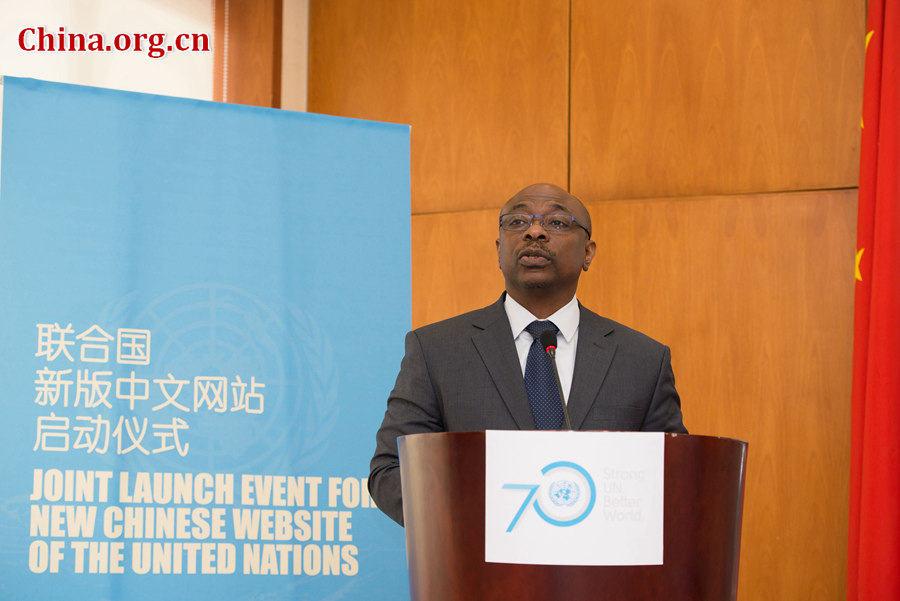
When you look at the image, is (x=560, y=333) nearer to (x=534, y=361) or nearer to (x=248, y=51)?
(x=534, y=361)

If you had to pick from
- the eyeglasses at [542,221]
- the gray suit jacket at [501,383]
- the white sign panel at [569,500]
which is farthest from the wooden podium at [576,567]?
the eyeglasses at [542,221]

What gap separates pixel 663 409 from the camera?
2.08 m

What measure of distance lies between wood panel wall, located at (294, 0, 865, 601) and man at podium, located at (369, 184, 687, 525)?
1694 millimetres

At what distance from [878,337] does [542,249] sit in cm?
173

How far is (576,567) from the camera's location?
1.31 meters

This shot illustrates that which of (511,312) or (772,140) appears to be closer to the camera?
(511,312)

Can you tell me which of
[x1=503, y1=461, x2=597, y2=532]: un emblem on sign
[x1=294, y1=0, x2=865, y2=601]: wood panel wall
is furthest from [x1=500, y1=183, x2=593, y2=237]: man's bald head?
[x1=294, y1=0, x2=865, y2=601]: wood panel wall

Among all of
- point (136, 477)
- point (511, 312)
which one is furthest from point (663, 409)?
point (136, 477)

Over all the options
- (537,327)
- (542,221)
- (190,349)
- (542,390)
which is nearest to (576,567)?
(542,390)

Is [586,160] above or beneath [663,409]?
above

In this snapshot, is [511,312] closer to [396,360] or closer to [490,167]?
[396,360]

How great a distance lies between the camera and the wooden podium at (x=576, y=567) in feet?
4.31

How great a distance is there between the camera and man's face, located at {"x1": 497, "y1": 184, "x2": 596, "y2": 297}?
2080 millimetres

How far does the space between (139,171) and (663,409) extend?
1.64 metres
